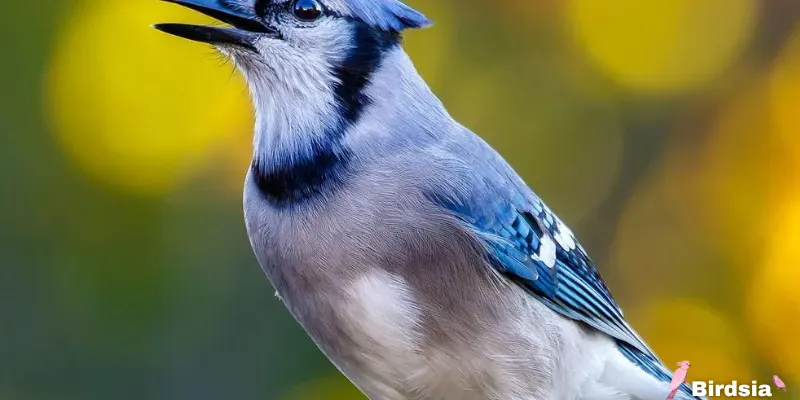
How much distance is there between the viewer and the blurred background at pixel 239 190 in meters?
1.64

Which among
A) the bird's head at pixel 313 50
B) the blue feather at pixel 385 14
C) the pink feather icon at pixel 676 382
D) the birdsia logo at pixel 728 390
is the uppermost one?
the blue feather at pixel 385 14

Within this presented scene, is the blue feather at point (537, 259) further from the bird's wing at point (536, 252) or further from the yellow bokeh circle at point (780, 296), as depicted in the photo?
the yellow bokeh circle at point (780, 296)

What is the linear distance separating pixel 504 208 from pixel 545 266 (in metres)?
0.08

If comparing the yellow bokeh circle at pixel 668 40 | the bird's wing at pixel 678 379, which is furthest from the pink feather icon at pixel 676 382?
the yellow bokeh circle at pixel 668 40

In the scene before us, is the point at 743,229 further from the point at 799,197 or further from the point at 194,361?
the point at 194,361

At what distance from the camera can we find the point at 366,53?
970 mm

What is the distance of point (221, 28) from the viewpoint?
3.01ft

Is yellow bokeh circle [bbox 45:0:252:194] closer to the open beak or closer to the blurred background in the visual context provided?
the blurred background

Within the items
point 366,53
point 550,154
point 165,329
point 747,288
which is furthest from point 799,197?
point 165,329

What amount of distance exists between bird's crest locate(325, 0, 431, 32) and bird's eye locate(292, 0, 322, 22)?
12 millimetres

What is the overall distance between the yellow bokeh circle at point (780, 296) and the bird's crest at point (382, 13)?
0.97 m

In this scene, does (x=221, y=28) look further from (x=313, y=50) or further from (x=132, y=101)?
(x=132, y=101)

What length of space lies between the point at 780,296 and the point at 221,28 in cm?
114

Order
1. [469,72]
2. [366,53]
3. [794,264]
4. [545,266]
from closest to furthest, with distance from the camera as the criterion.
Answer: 1. [366,53]
2. [545,266]
3. [794,264]
4. [469,72]
